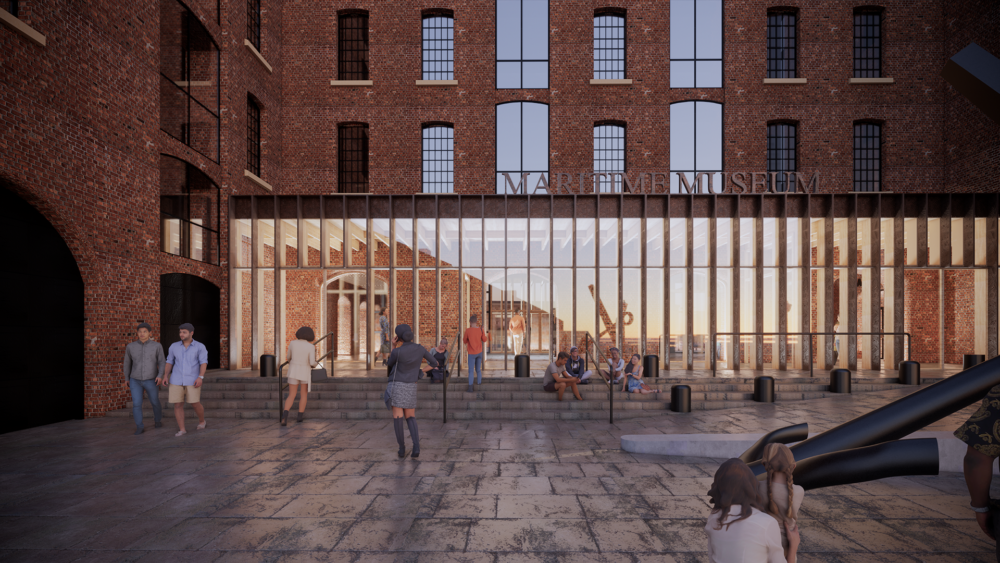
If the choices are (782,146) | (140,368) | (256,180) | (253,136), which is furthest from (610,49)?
(140,368)

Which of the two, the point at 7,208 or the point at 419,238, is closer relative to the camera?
the point at 7,208

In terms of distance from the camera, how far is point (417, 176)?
19.3 metres

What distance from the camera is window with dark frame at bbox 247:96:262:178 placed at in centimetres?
1786

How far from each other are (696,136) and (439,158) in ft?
32.5

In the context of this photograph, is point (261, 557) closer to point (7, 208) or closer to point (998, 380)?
point (998, 380)

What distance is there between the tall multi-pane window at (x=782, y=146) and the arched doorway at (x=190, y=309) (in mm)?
20150

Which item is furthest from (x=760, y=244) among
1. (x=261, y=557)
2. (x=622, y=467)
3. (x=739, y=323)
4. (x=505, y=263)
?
(x=261, y=557)

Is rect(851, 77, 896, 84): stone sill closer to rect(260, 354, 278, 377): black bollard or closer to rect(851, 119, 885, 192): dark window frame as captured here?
rect(851, 119, 885, 192): dark window frame

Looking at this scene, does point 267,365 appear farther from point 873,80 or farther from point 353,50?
point 873,80

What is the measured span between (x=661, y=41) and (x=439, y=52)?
27.9 feet

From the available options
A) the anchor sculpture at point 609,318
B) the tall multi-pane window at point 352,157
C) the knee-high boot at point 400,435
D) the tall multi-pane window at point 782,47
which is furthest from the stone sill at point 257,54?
the tall multi-pane window at point 782,47

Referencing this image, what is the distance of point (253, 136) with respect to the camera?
59.3ft

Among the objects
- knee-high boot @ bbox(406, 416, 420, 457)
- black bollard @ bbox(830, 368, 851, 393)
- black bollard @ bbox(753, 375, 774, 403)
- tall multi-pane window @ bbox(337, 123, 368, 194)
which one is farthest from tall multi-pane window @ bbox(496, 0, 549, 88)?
knee-high boot @ bbox(406, 416, 420, 457)

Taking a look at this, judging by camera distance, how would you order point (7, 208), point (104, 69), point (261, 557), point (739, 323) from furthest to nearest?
point (739, 323) < point (104, 69) < point (7, 208) < point (261, 557)
